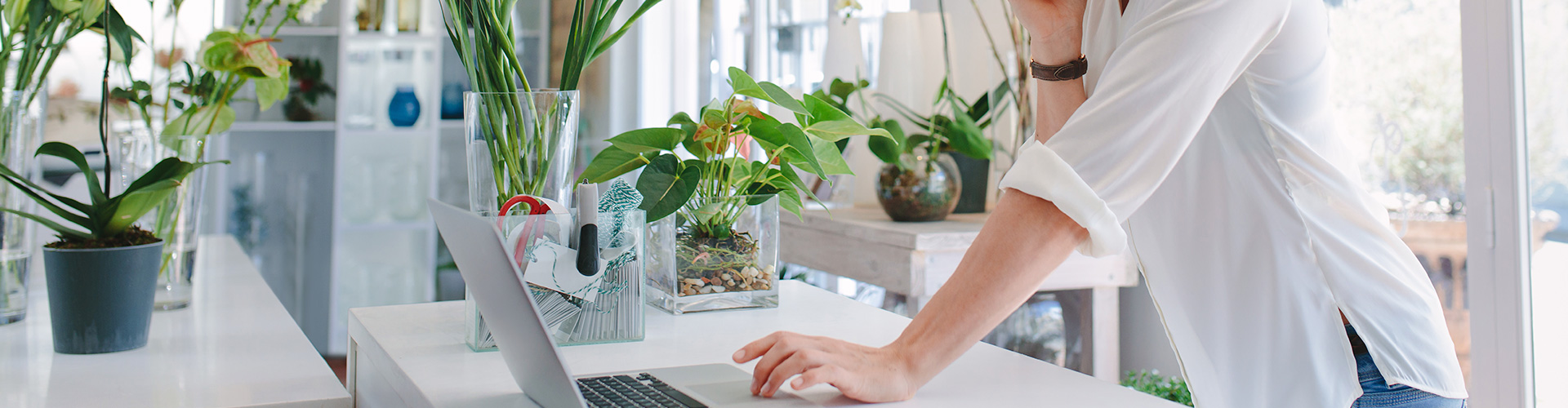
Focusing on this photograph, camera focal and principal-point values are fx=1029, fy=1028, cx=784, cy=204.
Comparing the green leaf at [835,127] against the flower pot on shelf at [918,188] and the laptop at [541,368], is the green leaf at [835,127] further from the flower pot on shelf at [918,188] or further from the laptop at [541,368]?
the flower pot on shelf at [918,188]

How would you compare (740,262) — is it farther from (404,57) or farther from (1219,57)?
(404,57)

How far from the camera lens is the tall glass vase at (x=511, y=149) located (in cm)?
96

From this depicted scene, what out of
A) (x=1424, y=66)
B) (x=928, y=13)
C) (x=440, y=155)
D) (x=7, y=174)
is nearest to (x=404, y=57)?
(x=440, y=155)

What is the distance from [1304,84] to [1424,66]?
1240mm

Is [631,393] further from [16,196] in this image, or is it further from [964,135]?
[964,135]

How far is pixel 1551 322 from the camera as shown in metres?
1.71

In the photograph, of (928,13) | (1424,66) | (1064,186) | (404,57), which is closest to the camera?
(1064,186)

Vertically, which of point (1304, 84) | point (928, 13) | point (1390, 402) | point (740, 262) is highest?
point (928, 13)

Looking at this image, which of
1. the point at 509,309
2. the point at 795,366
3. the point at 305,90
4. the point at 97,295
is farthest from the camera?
the point at 305,90

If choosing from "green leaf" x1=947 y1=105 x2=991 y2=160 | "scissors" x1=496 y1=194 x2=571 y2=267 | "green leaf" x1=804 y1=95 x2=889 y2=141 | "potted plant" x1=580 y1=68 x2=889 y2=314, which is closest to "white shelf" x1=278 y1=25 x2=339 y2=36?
"green leaf" x1=947 y1=105 x2=991 y2=160

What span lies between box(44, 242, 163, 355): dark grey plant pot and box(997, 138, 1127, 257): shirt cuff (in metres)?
0.86

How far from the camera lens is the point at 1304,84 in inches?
35.6

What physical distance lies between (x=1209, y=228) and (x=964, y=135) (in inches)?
57.0

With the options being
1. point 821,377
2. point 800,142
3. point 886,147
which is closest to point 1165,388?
point 886,147
